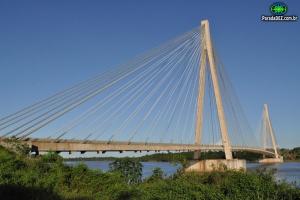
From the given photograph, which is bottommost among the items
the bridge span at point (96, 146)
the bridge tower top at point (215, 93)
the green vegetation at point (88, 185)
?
the green vegetation at point (88, 185)

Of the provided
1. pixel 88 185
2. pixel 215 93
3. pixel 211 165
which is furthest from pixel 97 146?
pixel 215 93

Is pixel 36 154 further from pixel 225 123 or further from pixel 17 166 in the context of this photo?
pixel 225 123

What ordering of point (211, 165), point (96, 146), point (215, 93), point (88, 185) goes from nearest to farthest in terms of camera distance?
1. point (88, 185)
2. point (96, 146)
3. point (211, 165)
4. point (215, 93)

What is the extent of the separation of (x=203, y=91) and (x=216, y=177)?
1201 centimetres

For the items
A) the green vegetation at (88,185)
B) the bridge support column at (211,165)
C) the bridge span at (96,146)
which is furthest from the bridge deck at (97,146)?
the bridge support column at (211,165)

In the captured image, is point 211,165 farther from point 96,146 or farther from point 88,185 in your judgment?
point 88,185

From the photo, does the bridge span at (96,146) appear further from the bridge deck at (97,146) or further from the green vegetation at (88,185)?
the green vegetation at (88,185)

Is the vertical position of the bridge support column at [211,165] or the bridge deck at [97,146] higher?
the bridge deck at [97,146]

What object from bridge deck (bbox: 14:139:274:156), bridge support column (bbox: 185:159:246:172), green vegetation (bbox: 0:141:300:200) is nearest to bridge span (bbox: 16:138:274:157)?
bridge deck (bbox: 14:139:274:156)

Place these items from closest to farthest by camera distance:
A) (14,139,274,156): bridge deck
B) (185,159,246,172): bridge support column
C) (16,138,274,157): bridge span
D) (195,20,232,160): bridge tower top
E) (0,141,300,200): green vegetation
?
1. (0,141,300,200): green vegetation
2. (16,138,274,157): bridge span
3. (14,139,274,156): bridge deck
4. (185,159,246,172): bridge support column
5. (195,20,232,160): bridge tower top

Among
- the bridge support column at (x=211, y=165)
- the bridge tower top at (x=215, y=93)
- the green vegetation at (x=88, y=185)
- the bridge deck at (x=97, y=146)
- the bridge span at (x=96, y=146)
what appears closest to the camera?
the green vegetation at (x=88, y=185)

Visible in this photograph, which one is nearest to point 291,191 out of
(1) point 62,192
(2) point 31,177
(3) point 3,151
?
(1) point 62,192

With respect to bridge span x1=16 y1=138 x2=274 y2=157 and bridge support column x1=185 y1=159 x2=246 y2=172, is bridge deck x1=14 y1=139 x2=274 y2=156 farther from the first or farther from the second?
bridge support column x1=185 y1=159 x2=246 y2=172

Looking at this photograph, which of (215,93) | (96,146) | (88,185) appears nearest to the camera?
(88,185)
